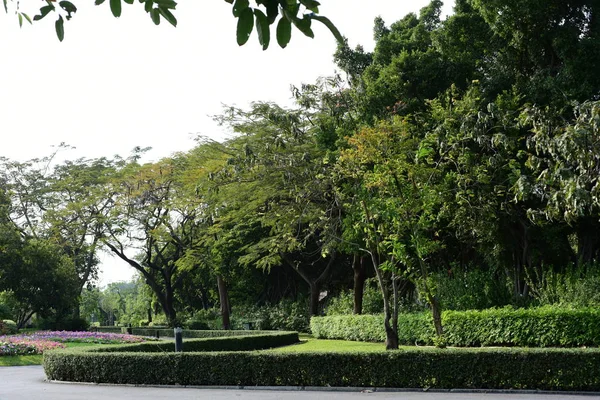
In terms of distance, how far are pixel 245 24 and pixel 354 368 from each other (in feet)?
35.3

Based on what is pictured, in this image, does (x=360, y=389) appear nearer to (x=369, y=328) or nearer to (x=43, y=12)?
(x=43, y=12)

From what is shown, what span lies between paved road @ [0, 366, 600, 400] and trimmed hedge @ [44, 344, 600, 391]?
376 millimetres

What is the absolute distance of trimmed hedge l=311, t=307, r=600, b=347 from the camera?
1741cm

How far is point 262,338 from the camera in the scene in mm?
24547

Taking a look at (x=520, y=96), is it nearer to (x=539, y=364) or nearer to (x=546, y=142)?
(x=546, y=142)

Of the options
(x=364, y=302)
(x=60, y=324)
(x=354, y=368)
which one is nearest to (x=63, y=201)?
(x=60, y=324)

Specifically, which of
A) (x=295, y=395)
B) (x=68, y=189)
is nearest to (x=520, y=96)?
(x=295, y=395)

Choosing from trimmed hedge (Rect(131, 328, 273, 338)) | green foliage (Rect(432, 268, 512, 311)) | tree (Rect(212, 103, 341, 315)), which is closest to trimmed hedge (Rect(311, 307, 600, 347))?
green foliage (Rect(432, 268, 512, 311))

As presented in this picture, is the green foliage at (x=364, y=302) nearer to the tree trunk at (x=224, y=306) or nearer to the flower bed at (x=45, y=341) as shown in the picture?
the tree trunk at (x=224, y=306)

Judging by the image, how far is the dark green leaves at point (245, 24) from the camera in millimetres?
2965

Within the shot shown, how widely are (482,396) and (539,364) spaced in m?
1.17

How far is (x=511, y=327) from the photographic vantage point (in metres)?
18.8

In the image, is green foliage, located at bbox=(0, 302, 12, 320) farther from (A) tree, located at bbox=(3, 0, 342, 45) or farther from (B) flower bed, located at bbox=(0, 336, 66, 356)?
(A) tree, located at bbox=(3, 0, 342, 45)

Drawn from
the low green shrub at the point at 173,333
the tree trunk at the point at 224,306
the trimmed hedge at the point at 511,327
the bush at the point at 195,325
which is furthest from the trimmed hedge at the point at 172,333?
the trimmed hedge at the point at 511,327
